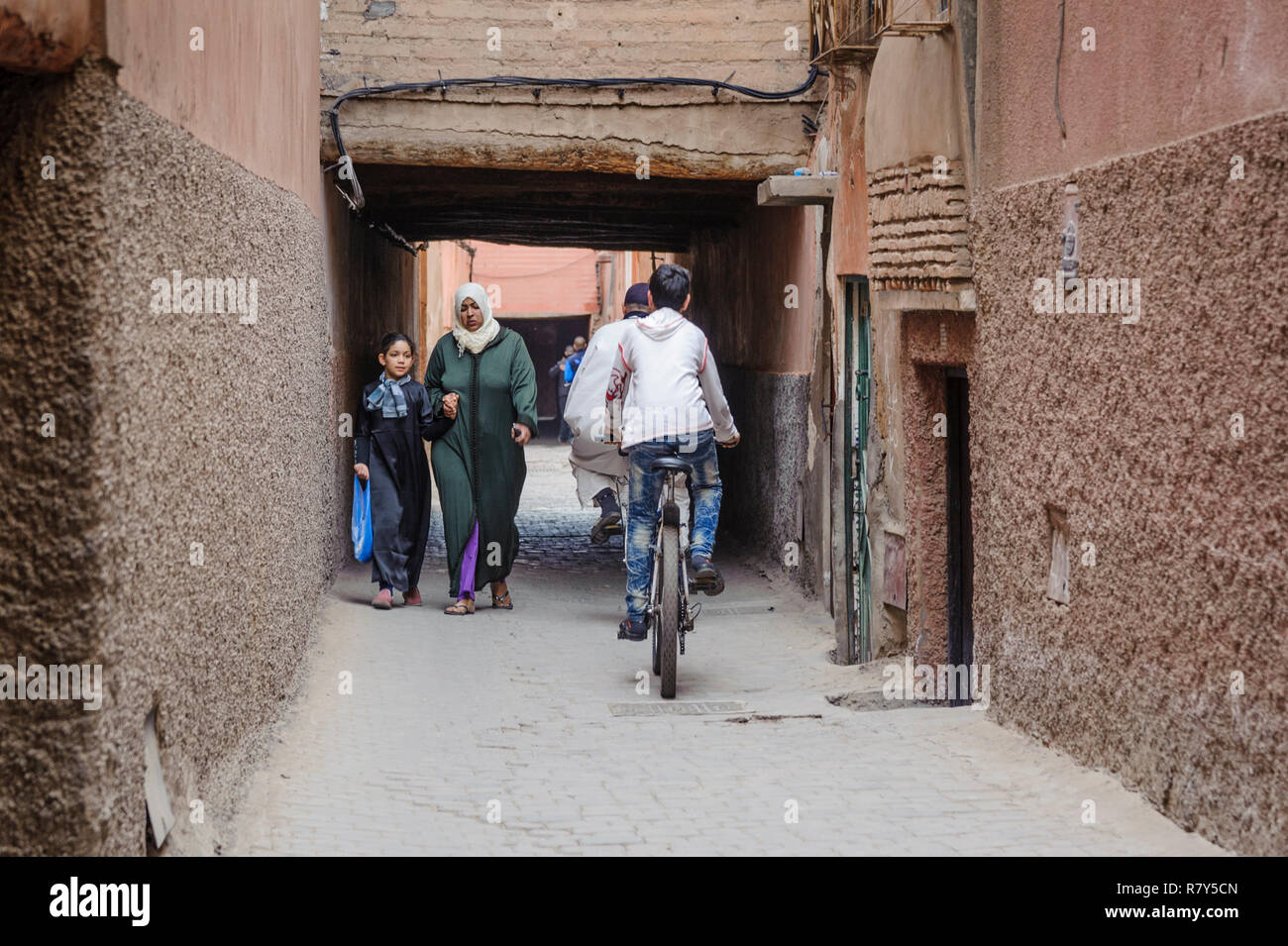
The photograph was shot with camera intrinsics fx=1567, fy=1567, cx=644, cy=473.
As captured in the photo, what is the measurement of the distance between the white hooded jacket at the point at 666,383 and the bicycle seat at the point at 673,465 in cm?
12

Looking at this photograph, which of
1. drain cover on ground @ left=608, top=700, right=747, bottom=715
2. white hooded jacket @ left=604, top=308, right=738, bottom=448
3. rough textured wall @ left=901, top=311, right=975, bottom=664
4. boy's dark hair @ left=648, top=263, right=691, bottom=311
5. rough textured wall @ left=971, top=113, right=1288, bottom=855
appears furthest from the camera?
boy's dark hair @ left=648, top=263, right=691, bottom=311

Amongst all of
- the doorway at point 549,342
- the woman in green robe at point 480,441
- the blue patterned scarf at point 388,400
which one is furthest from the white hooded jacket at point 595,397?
the doorway at point 549,342

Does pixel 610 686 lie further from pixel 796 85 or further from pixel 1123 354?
pixel 796 85

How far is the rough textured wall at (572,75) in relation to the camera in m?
9.77

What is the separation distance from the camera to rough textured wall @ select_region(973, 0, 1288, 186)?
377cm

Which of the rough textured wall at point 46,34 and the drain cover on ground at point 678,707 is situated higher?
the rough textured wall at point 46,34

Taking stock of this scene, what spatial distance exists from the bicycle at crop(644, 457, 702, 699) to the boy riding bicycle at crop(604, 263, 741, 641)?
0.30 feet

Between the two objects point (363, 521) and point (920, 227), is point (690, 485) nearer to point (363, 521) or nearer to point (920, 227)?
point (920, 227)

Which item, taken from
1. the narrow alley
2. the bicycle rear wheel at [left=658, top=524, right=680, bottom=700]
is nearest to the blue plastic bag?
the narrow alley

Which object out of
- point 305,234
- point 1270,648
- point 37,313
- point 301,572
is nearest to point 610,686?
point 301,572

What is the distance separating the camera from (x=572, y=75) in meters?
9.84

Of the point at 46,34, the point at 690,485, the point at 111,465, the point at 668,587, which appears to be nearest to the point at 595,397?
the point at 690,485

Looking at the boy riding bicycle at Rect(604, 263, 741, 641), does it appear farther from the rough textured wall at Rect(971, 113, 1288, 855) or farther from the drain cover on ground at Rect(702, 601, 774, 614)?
the drain cover on ground at Rect(702, 601, 774, 614)

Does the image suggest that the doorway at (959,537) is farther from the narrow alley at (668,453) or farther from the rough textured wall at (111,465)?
the rough textured wall at (111,465)
